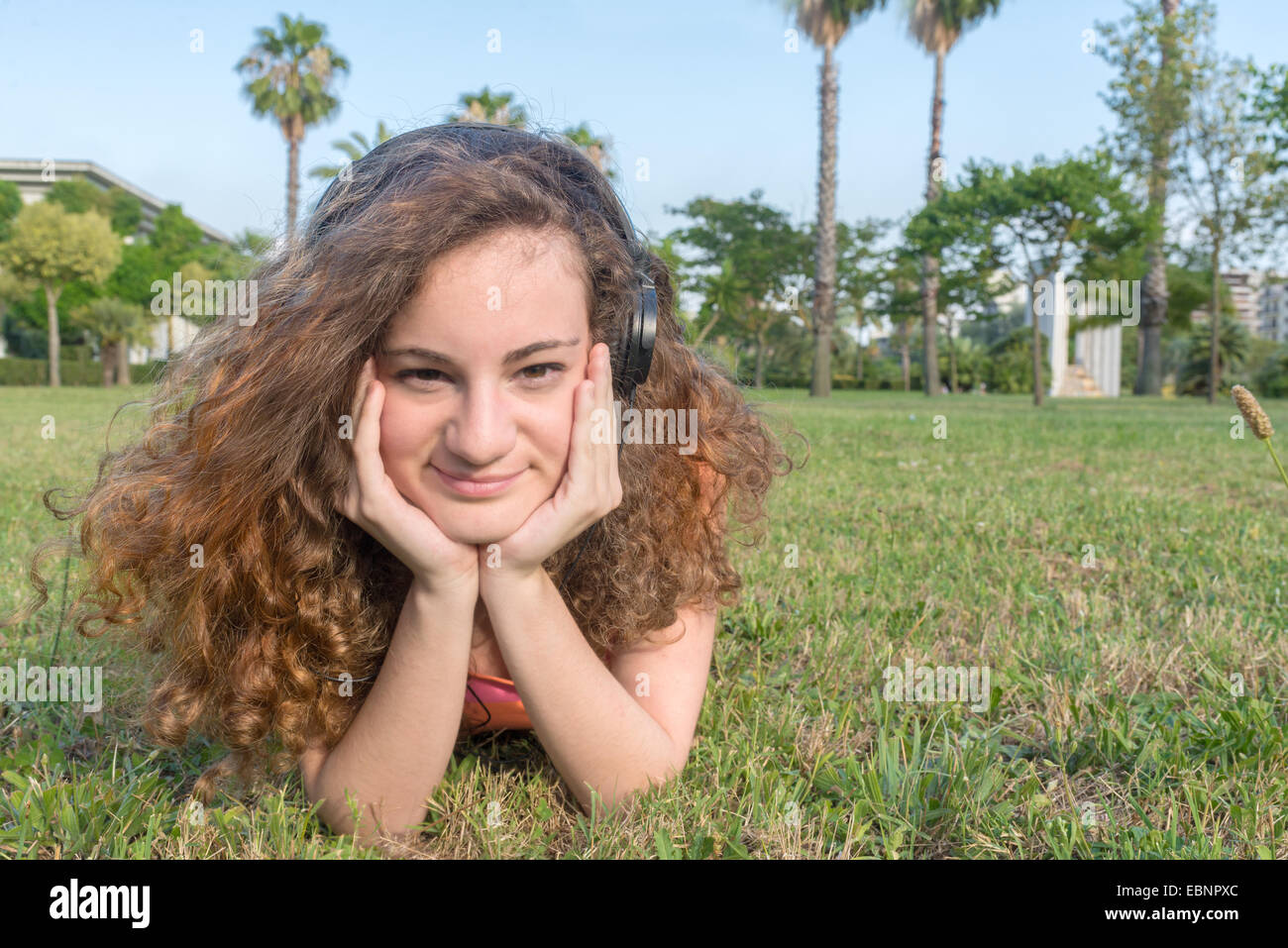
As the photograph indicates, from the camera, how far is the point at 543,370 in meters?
1.66

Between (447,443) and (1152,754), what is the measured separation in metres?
1.66

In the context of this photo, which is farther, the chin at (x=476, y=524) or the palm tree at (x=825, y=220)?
the palm tree at (x=825, y=220)

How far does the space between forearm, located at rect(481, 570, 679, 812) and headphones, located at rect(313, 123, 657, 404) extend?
48cm

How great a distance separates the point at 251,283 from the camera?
1914 mm

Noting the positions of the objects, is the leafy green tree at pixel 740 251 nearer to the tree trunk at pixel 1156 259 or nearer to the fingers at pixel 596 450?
the tree trunk at pixel 1156 259

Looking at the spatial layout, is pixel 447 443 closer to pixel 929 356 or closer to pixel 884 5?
pixel 929 356

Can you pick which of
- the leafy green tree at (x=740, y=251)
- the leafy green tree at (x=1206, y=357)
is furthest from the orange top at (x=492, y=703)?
the leafy green tree at (x=1206, y=357)

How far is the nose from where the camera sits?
153cm

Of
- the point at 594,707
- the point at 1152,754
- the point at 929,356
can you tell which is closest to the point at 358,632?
the point at 594,707

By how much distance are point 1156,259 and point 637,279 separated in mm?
32373

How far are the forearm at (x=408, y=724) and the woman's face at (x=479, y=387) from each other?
0.16 metres

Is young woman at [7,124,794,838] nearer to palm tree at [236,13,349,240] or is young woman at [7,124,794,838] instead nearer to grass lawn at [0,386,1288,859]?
grass lawn at [0,386,1288,859]

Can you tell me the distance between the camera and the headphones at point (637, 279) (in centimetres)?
185

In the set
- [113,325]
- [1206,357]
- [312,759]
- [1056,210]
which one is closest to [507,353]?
[312,759]
